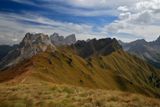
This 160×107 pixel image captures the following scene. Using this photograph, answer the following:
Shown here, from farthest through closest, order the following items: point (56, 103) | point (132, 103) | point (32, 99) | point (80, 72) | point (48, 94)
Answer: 1. point (80, 72)
2. point (48, 94)
3. point (32, 99)
4. point (56, 103)
5. point (132, 103)

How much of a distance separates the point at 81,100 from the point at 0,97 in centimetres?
904

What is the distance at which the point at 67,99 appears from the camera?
26.2 meters

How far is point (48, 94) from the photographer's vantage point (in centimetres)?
2902

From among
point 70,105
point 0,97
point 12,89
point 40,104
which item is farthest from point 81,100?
point 12,89

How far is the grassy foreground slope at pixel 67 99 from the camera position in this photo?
77.2 feet

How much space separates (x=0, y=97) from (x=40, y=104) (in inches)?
233

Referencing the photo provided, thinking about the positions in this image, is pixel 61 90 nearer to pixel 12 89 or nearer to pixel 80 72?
pixel 12 89

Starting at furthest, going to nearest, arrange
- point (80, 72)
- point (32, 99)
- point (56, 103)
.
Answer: point (80, 72)
point (32, 99)
point (56, 103)

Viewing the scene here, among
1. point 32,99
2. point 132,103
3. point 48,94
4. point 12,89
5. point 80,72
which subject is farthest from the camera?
point 80,72

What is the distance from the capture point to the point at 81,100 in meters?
25.5

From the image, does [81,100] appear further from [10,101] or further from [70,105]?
[10,101]

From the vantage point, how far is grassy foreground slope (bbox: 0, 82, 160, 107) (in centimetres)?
2352

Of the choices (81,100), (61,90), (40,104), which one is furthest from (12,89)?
(81,100)

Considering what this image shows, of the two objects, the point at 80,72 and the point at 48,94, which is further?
the point at 80,72
